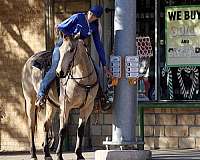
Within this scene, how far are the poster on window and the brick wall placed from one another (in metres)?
3.00

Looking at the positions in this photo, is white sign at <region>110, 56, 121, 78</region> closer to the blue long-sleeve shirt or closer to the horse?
the blue long-sleeve shirt

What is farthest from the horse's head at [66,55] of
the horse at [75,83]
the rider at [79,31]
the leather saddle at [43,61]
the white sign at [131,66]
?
the leather saddle at [43,61]

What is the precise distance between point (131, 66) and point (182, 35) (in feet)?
12.8

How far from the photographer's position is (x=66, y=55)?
9.40 meters

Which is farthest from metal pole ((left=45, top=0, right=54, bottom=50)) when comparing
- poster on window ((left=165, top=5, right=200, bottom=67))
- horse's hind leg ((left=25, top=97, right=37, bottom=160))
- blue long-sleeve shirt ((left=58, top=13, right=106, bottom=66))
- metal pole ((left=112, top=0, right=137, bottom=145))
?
metal pole ((left=112, top=0, right=137, bottom=145))

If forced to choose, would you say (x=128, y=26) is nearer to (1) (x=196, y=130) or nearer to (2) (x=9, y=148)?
(1) (x=196, y=130)

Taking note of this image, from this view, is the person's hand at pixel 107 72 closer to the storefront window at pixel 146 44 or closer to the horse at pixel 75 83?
the horse at pixel 75 83

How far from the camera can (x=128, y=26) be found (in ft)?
31.3

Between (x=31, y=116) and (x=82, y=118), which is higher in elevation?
(x=82, y=118)

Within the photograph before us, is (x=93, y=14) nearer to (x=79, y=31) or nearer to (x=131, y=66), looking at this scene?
(x=79, y=31)

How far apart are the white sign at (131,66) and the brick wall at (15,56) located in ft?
16.2

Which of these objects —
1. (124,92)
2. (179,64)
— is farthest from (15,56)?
(124,92)

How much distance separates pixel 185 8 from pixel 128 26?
12.8 feet

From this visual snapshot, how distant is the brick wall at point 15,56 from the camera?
46.5 feet
